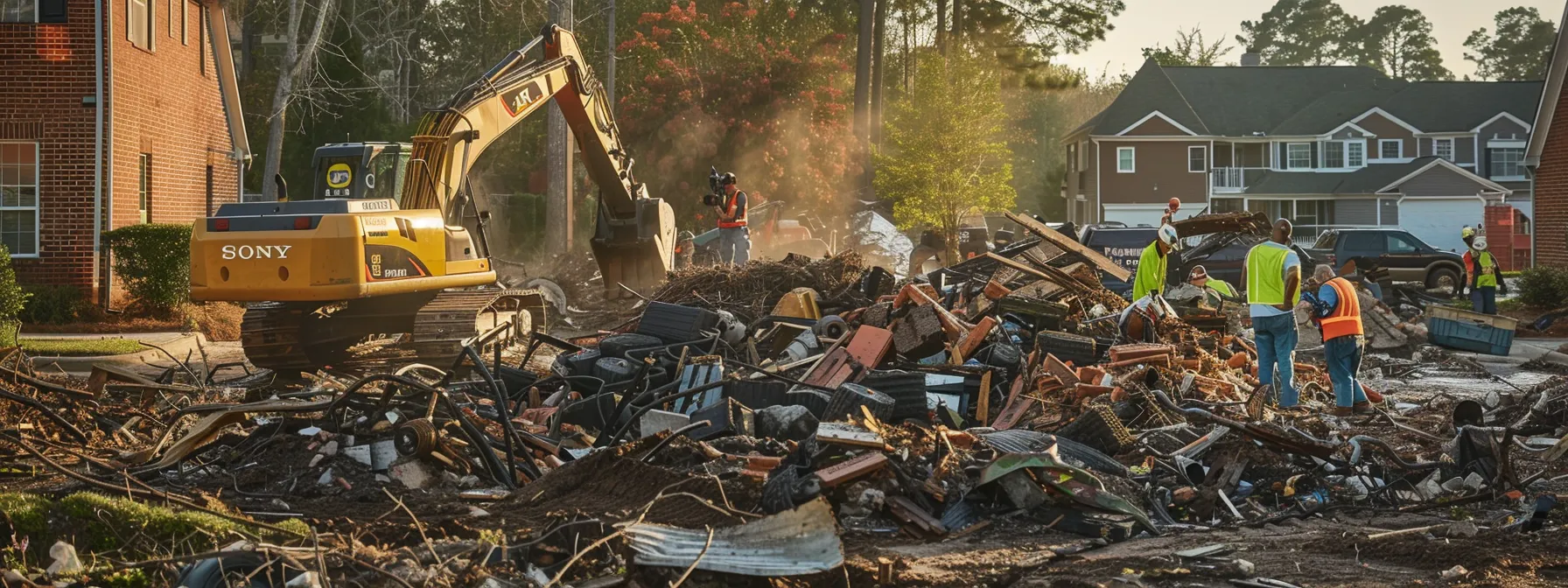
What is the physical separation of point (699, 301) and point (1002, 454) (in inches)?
350

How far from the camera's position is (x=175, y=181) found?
23531 millimetres

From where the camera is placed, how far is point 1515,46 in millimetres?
96438

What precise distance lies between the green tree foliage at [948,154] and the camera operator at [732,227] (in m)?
15.1

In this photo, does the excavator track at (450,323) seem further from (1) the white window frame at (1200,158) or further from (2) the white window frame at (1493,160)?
(2) the white window frame at (1493,160)

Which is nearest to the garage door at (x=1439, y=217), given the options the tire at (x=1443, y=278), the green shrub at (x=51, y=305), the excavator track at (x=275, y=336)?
the tire at (x=1443, y=278)

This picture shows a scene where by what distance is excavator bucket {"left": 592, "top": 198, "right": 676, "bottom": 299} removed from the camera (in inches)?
796

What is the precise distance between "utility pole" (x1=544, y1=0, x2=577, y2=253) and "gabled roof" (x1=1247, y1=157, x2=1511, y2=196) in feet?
113

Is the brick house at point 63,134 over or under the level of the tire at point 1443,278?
over

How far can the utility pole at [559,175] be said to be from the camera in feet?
88.9

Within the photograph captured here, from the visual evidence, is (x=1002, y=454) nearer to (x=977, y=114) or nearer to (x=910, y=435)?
(x=910, y=435)

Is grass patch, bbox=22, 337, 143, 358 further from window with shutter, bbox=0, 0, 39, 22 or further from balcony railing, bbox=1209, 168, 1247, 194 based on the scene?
balcony railing, bbox=1209, 168, 1247, 194

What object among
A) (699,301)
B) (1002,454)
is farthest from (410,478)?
(699,301)

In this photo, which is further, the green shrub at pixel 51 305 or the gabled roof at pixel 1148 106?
the gabled roof at pixel 1148 106

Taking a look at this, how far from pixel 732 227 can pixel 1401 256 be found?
17.7 metres
